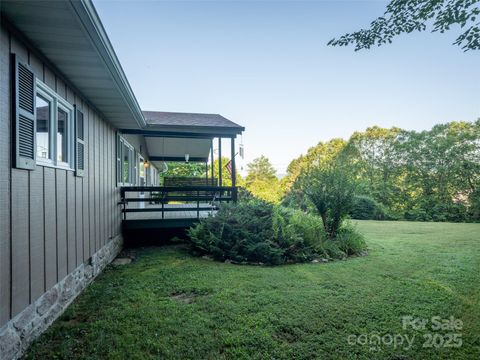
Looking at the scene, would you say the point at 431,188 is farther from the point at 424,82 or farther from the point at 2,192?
the point at 2,192

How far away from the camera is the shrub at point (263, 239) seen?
5078 millimetres

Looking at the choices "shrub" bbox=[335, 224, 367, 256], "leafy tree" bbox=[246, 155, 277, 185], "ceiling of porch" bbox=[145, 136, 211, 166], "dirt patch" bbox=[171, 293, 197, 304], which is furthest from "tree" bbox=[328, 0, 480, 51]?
"leafy tree" bbox=[246, 155, 277, 185]

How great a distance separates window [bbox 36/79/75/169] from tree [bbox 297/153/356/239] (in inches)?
201

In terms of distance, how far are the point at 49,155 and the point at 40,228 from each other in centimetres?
81

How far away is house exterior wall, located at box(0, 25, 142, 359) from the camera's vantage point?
2.07 meters

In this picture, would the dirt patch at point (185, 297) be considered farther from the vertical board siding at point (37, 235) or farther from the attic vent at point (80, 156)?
the attic vent at point (80, 156)

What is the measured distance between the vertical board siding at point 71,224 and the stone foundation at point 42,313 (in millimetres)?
151

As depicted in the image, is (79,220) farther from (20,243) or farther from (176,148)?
(176,148)

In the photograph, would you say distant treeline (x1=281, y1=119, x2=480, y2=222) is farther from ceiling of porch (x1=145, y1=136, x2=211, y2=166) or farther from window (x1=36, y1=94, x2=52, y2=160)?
window (x1=36, y1=94, x2=52, y2=160)

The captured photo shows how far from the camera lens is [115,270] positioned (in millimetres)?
4598

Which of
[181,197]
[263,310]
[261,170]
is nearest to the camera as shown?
[263,310]

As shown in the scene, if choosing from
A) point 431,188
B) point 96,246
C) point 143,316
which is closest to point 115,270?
point 96,246

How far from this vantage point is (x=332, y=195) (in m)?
6.36

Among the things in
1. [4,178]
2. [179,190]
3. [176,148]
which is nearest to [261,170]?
[176,148]
